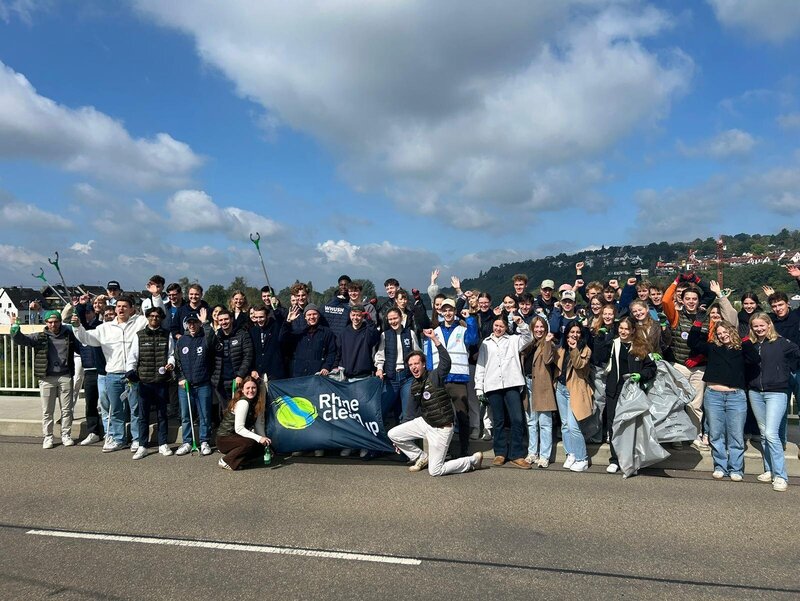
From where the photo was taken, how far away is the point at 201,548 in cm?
447

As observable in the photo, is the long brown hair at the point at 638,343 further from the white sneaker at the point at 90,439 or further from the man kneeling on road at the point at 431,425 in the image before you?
the white sneaker at the point at 90,439

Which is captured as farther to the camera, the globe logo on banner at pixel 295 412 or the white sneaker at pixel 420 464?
the globe logo on banner at pixel 295 412

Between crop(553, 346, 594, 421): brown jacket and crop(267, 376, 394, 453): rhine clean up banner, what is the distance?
2.42 m

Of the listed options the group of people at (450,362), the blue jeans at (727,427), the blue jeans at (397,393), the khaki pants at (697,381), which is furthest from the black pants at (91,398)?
the blue jeans at (727,427)

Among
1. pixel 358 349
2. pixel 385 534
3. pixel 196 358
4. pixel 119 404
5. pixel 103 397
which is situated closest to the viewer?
pixel 385 534

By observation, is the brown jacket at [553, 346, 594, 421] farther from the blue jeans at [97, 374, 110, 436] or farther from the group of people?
the blue jeans at [97, 374, 110, 436]

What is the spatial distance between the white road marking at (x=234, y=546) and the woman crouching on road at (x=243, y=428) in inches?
81.4

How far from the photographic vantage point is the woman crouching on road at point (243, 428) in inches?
267

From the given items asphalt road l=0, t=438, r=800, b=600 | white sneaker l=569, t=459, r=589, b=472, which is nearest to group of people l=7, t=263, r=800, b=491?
white sneaker l=569, t=459, r=589, b=472

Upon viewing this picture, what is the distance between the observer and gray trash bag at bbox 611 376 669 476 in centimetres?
630

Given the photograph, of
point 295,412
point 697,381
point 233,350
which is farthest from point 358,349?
point 697,381

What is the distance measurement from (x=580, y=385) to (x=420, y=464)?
89.4 inches

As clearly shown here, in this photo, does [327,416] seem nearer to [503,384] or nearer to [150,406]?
[503,384]

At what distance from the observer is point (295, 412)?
723cm
